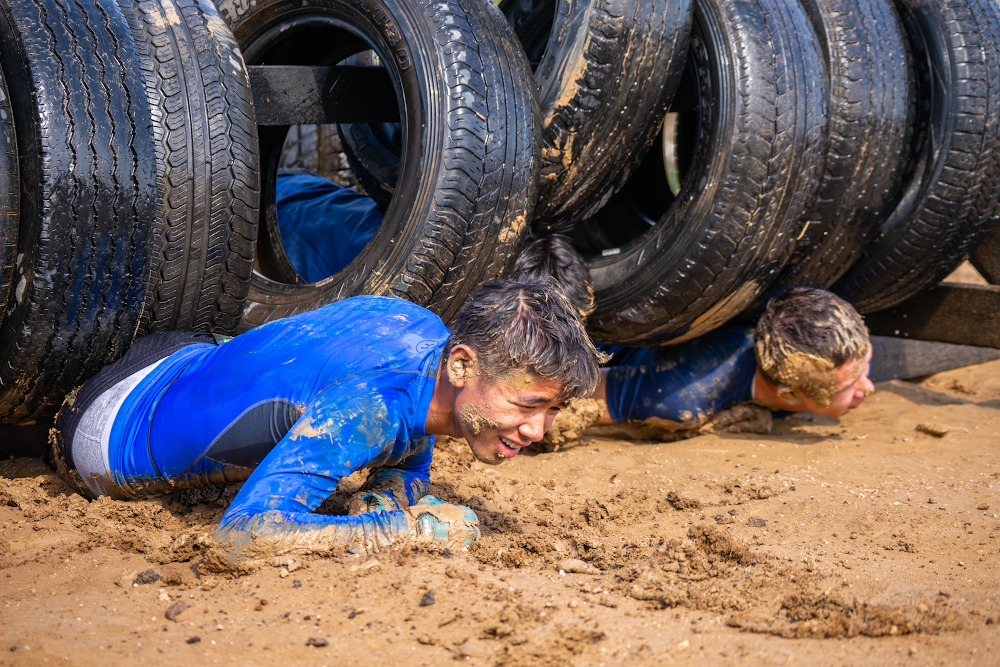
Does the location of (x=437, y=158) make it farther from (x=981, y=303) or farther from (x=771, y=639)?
(x=981, y=303)

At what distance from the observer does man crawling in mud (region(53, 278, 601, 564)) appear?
209 centimetres

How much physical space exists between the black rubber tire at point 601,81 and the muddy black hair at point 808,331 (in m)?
1.03

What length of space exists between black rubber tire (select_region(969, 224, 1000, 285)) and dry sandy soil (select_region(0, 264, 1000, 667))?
1432 mm

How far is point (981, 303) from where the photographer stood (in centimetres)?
427

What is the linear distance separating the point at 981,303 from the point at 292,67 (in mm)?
3584

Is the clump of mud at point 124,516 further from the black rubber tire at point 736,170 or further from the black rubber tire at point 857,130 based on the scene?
the black rubber tire at point 857,130

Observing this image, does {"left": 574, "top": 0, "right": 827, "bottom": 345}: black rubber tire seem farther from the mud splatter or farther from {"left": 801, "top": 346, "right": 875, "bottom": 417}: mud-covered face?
the mud splatter

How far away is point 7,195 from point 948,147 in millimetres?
3820

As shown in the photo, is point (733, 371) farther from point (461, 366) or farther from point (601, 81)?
point (461, 366)

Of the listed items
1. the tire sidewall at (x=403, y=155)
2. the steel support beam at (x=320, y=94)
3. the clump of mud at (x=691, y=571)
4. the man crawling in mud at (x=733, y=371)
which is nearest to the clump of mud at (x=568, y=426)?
the man crawling in mud at (x=733, y=371)

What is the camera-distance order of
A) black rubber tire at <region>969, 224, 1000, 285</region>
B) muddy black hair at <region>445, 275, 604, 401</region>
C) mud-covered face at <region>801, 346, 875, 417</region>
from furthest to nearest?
black rubber tire at <region>969, 224, 1000, 285</region>, mud-covered face at <region>801, 346, 875, 417</region>, muddy black hair at <region>445, 275, 604, 401</region>

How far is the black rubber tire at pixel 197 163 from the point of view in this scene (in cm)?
272

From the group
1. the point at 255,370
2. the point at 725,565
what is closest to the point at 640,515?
the point at 725,565

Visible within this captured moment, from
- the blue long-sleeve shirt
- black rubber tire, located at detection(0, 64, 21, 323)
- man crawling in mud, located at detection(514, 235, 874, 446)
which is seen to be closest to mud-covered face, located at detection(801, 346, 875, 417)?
man crawling in mud, located at detection(514, 235, 874, 446)
